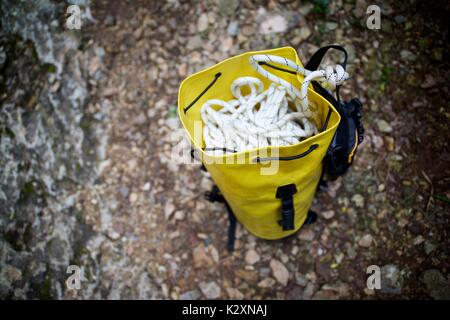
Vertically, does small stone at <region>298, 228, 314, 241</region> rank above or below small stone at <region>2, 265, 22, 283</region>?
above

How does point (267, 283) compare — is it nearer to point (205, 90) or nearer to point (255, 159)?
point (255, 159)

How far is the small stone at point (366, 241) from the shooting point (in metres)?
1.67

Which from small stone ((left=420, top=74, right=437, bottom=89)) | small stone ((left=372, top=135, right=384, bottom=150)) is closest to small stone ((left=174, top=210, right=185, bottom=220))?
small stone ((left=372, top=135, right=384, bottom=150))

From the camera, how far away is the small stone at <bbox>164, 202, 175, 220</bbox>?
73.3 inches

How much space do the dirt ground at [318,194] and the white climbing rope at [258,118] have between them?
0.58 metres

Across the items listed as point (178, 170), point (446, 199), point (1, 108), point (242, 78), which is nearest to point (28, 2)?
point (1, 108)

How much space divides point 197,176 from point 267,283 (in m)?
0.67

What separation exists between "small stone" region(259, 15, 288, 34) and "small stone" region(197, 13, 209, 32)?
0.33 m

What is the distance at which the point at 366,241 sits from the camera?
5.50 ft

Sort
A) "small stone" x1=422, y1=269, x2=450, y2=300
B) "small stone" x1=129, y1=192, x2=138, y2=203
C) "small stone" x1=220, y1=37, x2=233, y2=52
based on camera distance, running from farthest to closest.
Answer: "small stone" x1=220, y1=37, x2=233, y2=52 < "small stone" x1=129, y1=192, x2=138, y2=203 < "small stone" x1=422, y1=269, x2=450, y2=300

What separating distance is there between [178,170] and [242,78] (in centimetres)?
77

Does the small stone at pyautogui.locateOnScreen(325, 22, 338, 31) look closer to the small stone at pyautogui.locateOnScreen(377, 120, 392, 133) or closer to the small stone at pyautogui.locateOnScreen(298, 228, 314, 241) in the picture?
the small stone at pyautogui.locateOnScreen(377, 120, 392, 133)

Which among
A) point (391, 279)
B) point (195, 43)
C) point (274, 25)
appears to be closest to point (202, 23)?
point (195, 43)

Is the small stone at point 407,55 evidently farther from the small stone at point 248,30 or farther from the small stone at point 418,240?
the small stone at point 418,240
